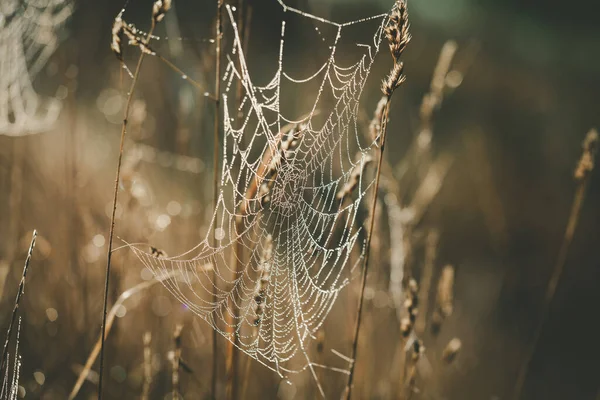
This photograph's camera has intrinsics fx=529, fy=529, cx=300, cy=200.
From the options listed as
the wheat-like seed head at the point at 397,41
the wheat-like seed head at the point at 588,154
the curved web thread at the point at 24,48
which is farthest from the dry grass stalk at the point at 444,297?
the curved web thread at the point at 24,48

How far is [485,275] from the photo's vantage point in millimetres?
3443

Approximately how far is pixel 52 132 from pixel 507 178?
315 cm

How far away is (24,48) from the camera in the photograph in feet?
10.1

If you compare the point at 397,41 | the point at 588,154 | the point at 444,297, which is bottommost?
the point at 444,297

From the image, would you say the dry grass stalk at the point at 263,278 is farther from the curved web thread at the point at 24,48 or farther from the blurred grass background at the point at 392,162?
the curved web thread at the point at 24,48

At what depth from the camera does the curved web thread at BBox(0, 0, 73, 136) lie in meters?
2.48

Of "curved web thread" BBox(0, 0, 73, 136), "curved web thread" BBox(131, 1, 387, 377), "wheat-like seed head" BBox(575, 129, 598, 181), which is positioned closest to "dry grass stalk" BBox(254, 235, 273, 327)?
"curved web thread" BBox(131, 1, 387, 377)

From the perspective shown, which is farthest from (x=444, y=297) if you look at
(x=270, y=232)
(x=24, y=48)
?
(x=24, y=48)

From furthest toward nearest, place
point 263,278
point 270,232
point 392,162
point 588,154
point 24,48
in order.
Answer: point 392,162, point 24,48, point 270,232, point 588,154, point 263,278

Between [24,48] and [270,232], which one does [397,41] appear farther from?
[24,48]

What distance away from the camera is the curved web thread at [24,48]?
2.48 metres

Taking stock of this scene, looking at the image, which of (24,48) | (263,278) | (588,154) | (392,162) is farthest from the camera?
(392,162)

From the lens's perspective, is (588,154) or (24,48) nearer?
(588,154)

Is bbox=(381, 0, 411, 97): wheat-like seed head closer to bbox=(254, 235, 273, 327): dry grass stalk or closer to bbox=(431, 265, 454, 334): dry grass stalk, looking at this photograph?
bbox=(254, 235, 273, 327): dry grass stalk
